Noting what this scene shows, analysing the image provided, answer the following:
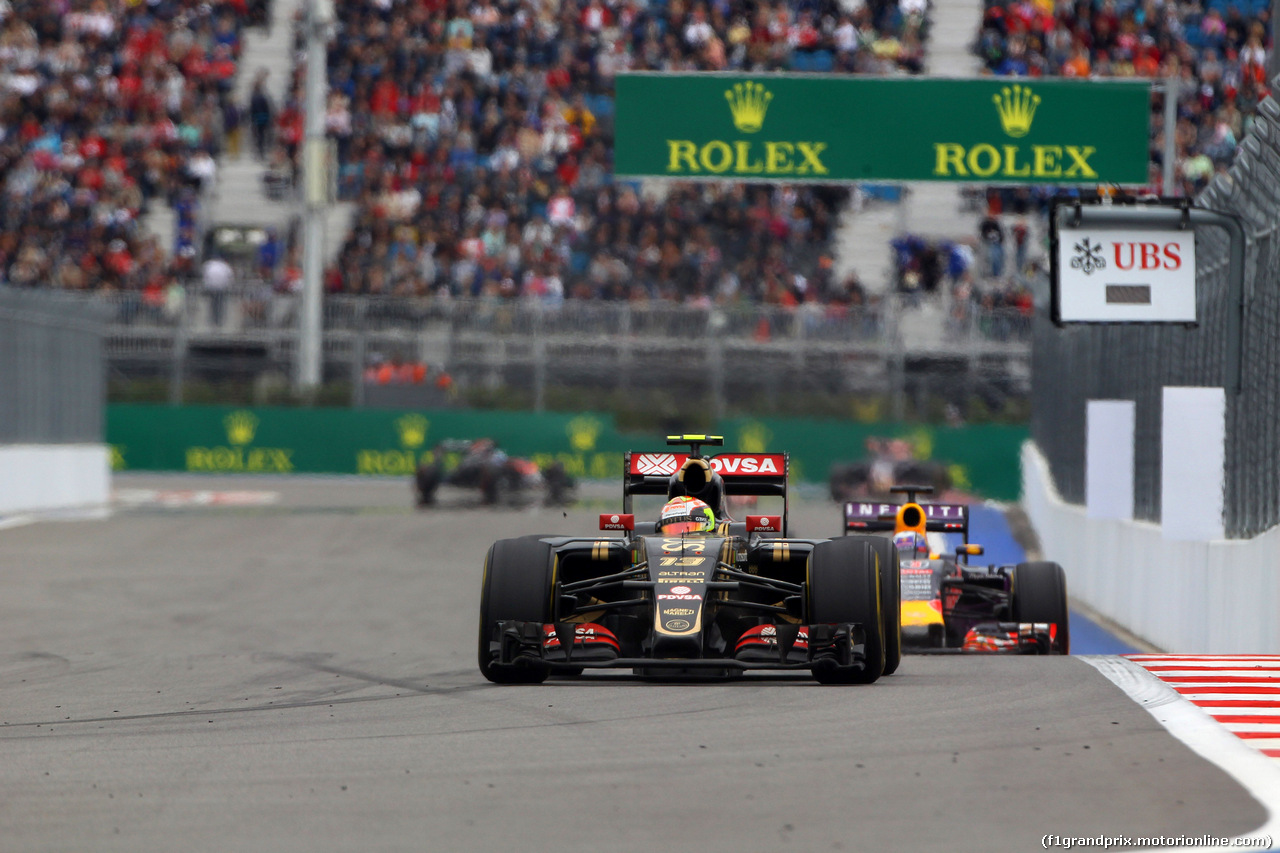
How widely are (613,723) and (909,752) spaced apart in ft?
4.11

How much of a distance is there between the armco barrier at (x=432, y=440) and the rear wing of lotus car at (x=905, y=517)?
626 inches

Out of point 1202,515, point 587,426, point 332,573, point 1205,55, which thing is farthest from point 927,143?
point 1205,55

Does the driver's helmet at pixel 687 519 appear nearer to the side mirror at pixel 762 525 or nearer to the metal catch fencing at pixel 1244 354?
the side mirror at pixel 762 525

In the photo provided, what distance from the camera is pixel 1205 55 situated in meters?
31.5

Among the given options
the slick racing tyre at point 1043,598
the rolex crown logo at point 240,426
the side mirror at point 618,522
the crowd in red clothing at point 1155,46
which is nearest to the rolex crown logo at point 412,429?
the rolex crown logo at point 240,426

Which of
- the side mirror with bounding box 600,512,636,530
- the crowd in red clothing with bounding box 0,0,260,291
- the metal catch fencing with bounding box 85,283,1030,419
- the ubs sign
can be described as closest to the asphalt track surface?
the side mirror with bounding box 600,512,636,530

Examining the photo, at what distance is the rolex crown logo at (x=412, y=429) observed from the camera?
99.3 feet

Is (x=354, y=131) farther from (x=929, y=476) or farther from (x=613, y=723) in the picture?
(x=613, y=723)

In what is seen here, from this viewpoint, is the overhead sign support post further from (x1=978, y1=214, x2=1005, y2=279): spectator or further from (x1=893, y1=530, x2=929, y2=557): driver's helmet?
(x1=978, y1=214, x2=1005, y2=279): spectator

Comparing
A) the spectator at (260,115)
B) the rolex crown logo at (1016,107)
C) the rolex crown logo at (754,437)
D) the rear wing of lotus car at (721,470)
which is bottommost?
the rolex crown logo at (754,437)

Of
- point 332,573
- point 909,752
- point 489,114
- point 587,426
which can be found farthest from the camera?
point 489,114

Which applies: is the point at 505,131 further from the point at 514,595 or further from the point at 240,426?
the point at 514,595

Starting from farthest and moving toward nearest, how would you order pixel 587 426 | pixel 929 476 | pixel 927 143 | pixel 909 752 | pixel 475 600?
pixel 587 426 < pixel 929 476 < pixel 927 143 < pixel 475 600 < pixel 909 752

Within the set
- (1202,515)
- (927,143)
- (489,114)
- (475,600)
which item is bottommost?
(475,600)
